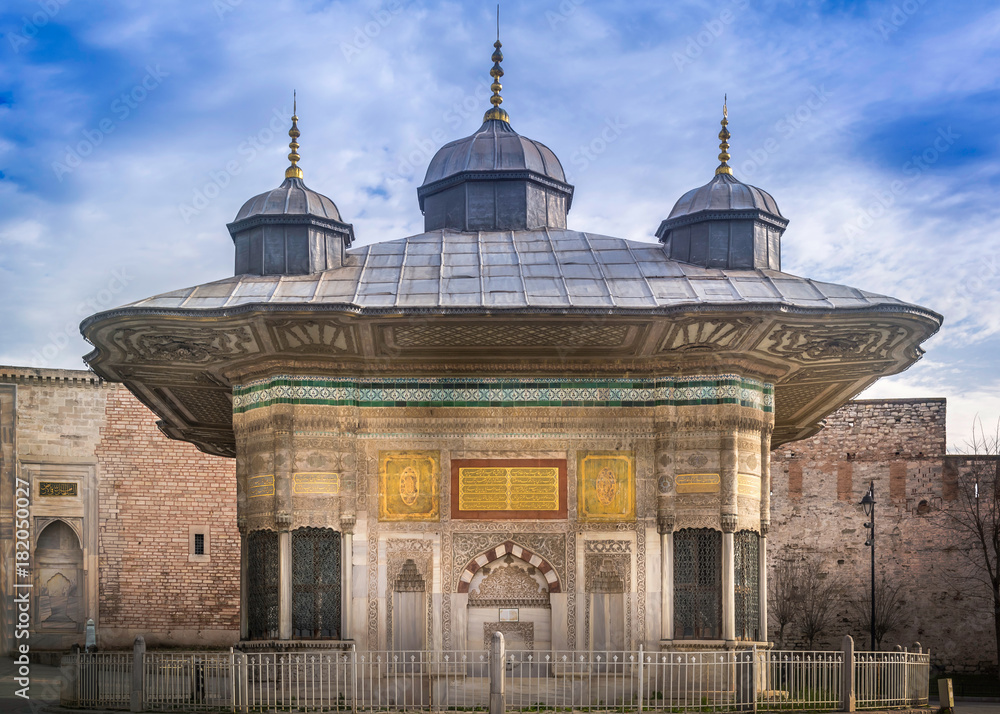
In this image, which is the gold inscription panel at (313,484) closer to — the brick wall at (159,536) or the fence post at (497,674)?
the fence post at (497,674)

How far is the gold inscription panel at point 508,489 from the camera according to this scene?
12812 millimetres

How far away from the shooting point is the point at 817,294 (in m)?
12.4

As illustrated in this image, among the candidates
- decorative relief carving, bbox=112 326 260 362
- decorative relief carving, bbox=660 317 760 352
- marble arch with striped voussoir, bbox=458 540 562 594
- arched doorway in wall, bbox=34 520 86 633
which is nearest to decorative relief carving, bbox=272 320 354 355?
decorative relief carving, bbox=112 326 260 362

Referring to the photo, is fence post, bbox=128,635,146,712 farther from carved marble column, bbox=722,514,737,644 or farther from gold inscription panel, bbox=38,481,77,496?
gold inscription panel, bbox=38,481,77,496

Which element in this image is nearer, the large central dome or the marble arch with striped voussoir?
the marble arch with striped voussoir

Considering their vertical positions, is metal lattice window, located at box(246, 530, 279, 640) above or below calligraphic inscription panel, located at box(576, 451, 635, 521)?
below

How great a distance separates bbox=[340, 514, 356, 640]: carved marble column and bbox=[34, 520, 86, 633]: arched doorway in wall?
39.8 ft

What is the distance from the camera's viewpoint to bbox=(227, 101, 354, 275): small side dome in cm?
1357

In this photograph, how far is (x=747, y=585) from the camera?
12.6 m

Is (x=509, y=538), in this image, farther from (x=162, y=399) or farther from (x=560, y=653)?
(x=162, y=399)

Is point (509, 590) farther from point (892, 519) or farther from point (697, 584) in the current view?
point (892, 519)

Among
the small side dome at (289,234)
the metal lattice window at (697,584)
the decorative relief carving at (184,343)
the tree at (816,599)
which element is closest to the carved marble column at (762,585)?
the metal lattice window at (697,584)

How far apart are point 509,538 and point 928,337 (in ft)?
18.0

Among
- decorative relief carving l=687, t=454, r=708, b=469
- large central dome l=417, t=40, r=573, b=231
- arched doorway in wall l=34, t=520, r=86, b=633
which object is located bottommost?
arched doorway in wall l=34, t=520, r=86, b=633
